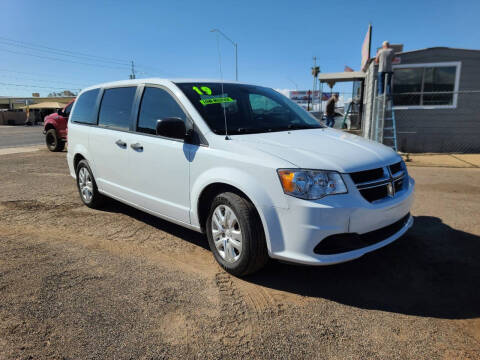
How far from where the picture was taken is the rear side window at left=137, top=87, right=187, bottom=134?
368 cm

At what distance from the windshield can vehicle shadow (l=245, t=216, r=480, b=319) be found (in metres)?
1.39

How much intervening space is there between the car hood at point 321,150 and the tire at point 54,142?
11.6 meters

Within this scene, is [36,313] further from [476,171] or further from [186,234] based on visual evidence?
[476,171]

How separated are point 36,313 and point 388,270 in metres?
2.92

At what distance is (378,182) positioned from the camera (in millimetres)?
2959

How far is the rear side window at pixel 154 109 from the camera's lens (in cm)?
368

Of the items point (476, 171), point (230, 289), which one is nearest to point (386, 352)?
point (230, 289)

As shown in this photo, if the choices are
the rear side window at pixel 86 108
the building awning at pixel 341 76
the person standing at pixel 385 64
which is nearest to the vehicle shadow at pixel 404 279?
the rear side window at pixel 86 108

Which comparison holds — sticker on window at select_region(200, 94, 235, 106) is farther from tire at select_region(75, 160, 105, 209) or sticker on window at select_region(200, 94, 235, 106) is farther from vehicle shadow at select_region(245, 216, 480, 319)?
tire at select_region(75, 160, 105, 209)

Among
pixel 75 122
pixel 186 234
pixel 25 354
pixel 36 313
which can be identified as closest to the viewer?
pixel 25 354

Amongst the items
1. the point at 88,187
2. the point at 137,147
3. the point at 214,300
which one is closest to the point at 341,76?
the point at 88,187

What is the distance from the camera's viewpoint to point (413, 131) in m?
11.5

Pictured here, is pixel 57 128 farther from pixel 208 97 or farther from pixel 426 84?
pixel 426 84

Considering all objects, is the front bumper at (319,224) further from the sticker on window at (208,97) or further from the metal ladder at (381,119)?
the metal ladder at (381,119)
